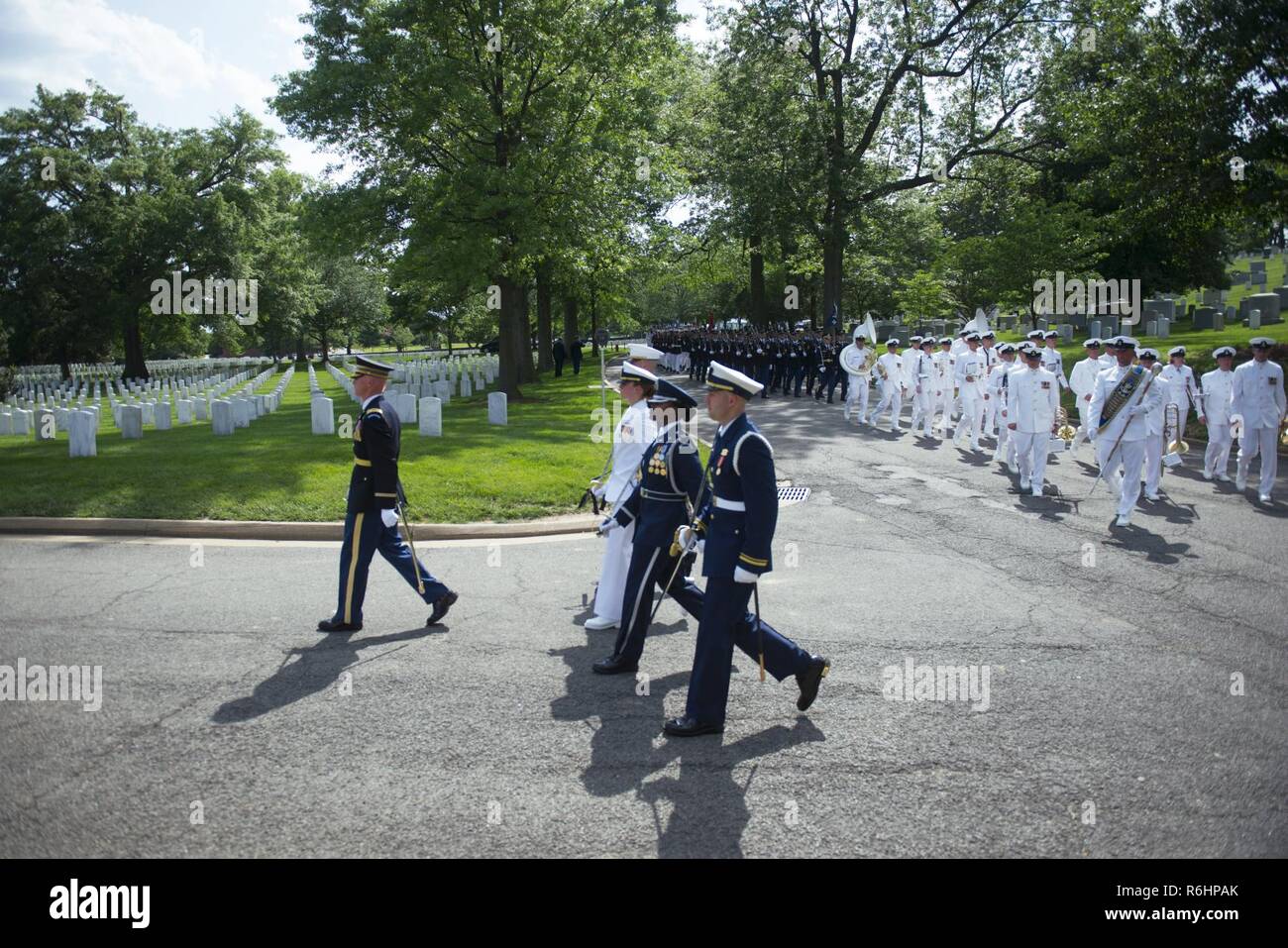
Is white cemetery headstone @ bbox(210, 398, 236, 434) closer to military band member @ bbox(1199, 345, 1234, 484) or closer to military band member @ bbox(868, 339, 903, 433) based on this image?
military band member @ bbox(868, 339, 903, 433)

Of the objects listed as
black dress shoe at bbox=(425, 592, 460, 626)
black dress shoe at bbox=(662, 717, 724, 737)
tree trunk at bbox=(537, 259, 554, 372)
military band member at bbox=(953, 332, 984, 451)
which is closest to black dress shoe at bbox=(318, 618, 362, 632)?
black dress shoe at bbox=(425, 592, 460, 626)

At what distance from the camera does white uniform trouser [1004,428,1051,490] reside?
1242cm

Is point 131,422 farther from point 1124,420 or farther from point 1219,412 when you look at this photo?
point 1219,412

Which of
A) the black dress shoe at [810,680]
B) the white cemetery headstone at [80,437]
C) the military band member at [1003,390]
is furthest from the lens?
the military band member at [1003,390]

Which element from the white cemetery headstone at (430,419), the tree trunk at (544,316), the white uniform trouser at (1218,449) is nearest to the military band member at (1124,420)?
the white uniform trouser at (1218,449)

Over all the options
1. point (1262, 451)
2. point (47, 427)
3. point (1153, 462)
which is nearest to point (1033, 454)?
point (1153, 462)

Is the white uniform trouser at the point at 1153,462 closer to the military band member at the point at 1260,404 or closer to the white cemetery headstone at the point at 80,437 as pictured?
the military band member at the point at 1260,404

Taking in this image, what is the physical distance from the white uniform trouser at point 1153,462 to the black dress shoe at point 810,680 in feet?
27.6

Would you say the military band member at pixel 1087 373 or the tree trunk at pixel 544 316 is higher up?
the tree trunk at pixel 544 316

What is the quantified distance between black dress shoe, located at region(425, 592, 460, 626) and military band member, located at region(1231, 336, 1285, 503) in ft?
34.7

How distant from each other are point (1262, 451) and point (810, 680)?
32.7 feet

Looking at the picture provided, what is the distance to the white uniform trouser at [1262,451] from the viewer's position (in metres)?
11.9

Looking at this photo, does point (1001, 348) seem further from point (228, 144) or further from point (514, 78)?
point (228, 144)

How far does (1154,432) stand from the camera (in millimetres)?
11469
